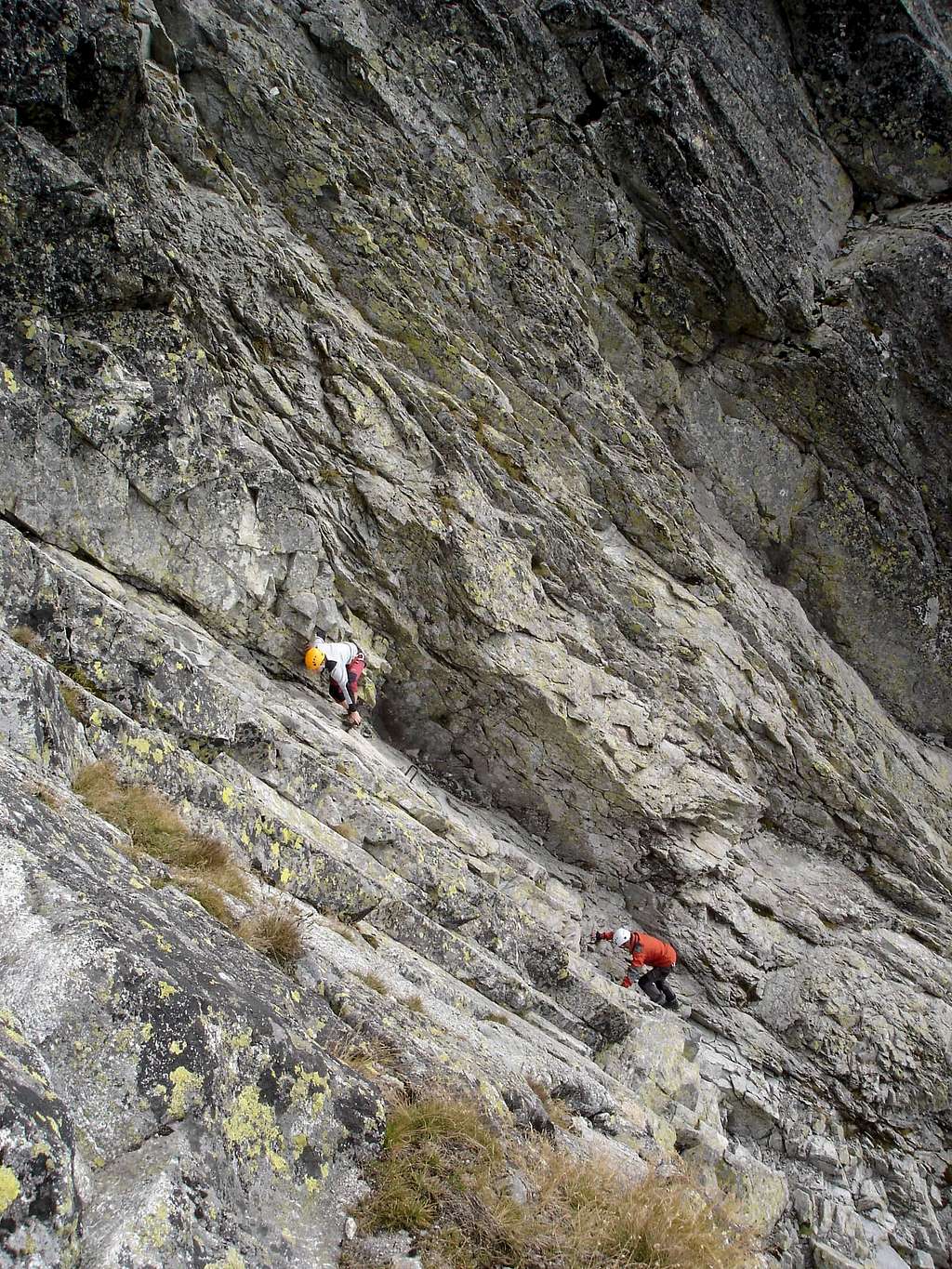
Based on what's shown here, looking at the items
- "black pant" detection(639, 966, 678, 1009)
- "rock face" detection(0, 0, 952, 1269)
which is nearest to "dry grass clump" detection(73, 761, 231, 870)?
"rock face" detection(0, 0, 952, 1269)

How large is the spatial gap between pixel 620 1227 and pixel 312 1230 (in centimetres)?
244

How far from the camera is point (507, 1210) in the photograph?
5250 millimetres

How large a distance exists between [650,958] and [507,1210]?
10048mm

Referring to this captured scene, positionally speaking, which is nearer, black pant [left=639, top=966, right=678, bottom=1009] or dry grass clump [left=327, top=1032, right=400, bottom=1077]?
dry grass clump [left=327, top=1032, right=400, bottom=1077]

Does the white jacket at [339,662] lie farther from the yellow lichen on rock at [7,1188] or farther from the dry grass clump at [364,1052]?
the yellow lichen on rock at [7,1188]

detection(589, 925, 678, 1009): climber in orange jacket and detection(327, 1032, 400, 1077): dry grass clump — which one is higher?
detection(327, 1032, 400, 1077): dry grass clump

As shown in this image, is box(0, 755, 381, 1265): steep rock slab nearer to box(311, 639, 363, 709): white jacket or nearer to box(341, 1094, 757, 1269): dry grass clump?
box(341, 1094, 757, 1269): dry grass clump

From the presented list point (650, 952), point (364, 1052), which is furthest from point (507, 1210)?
point (650, 952)

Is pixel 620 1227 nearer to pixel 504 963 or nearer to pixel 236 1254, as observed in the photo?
pixel 236 1254

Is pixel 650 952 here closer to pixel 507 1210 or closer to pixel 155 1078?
pixel 507 1210

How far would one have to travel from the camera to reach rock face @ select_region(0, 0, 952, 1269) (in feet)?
17.6

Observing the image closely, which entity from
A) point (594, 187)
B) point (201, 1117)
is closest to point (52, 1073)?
point (201, 1117)

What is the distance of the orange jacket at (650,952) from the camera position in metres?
14.3

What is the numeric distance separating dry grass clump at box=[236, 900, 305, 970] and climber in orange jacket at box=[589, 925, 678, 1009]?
9.17 meters
